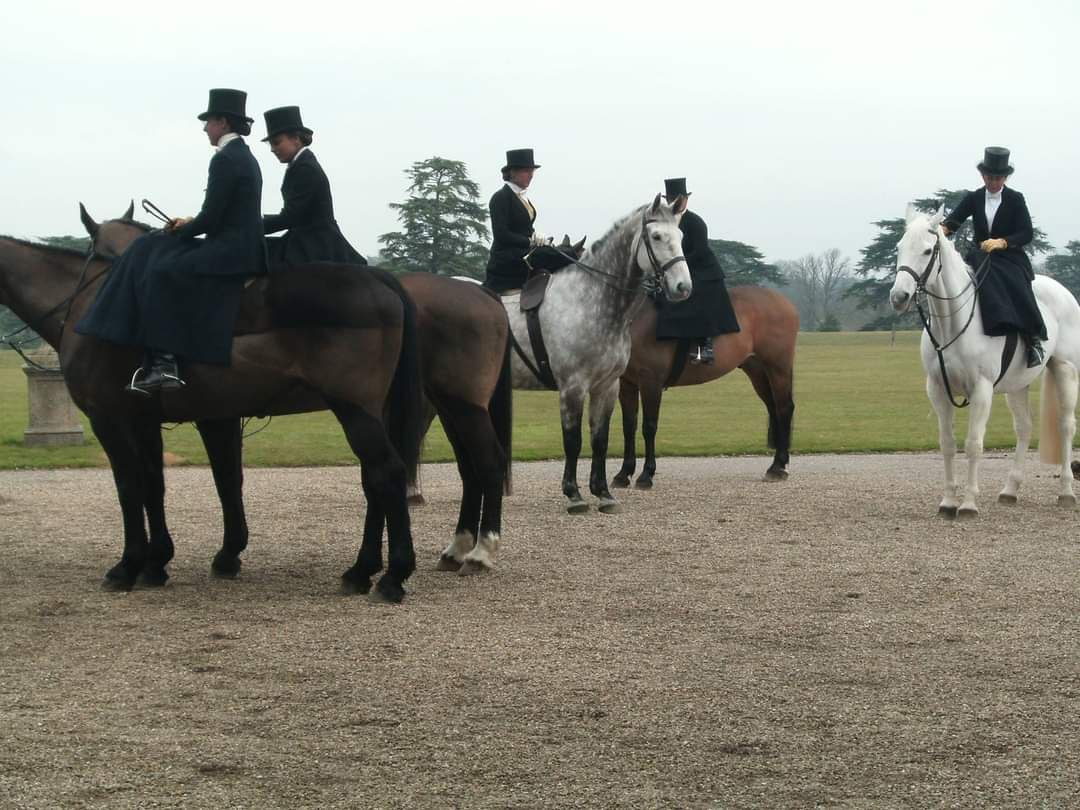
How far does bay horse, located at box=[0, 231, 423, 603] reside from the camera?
822cm

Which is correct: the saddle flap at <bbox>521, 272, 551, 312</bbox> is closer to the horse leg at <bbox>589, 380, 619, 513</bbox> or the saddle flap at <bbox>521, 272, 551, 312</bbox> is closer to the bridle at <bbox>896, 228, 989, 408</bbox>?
the horse leg at <bbox>589, 380, 619, 513</bbox>

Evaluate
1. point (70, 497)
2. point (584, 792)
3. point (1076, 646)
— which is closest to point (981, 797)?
point (584, 792)

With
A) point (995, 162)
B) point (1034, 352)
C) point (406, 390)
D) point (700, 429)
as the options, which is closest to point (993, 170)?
point (995, 162)

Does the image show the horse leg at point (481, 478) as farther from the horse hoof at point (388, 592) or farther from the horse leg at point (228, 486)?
the horse leg at point (228, 486)

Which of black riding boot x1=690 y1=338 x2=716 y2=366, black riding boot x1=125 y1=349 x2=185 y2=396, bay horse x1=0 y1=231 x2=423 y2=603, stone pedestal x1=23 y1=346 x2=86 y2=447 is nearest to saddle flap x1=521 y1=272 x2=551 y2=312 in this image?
black riding boot x1=690 y1=338 x2=716 y2=366

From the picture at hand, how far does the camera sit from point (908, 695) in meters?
6.12

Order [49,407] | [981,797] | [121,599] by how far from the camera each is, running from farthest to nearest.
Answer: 1. [49,407]
2. [121,599]
3. [981,797]

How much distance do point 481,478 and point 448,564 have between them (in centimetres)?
71

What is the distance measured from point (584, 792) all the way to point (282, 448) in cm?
1482

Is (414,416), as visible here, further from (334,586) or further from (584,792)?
(584,792)

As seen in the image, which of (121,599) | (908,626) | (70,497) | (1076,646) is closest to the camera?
(1076,646)

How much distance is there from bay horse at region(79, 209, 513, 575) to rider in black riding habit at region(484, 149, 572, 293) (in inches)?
129

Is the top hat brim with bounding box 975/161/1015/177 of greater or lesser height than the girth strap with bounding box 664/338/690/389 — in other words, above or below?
above

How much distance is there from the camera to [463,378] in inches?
354
